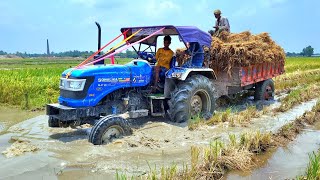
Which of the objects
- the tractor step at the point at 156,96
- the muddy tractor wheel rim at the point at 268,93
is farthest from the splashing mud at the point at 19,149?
the muddy tractor wheel rim at the point at 268,93

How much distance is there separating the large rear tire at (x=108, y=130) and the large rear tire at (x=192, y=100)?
161 centimetres

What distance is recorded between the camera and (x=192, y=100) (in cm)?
830

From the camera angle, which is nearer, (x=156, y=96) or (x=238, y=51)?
(x=156, y=96)

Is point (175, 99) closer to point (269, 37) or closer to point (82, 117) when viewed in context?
point (82, 117)

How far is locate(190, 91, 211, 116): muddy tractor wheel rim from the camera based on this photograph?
8.36 m

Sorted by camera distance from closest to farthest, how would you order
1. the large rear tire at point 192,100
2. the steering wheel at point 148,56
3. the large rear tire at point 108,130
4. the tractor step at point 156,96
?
the large rear tire at point 108,130
the tractor step at point 156,96
the large rear tire at point 192,100
the steering wheel at point 148,56

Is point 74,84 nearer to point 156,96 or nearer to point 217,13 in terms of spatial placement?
point 156,96

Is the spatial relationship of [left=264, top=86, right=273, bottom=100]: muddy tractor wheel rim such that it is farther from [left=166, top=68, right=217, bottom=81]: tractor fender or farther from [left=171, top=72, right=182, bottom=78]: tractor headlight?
[left=171, top=72, right=182, bottom=78]: tractor headlight

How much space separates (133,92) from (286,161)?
3.52 metres

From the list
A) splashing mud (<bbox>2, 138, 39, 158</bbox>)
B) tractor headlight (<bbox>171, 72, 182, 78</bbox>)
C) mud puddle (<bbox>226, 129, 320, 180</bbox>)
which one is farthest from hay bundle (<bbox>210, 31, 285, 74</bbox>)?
splashing mud (<bbox>2, 138, 39, 158</bbox>)

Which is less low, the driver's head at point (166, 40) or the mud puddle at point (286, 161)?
the driver's head at point (166, 40)

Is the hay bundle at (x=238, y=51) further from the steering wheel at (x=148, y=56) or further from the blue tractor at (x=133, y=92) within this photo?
the steering wheel at (x=148, y=56)

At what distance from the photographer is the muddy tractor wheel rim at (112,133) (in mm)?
6250

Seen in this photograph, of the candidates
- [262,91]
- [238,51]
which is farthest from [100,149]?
[262,91]
